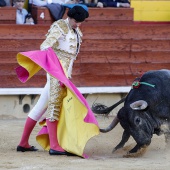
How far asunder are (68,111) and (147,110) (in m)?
0.65

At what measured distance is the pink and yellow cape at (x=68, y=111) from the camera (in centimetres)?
573

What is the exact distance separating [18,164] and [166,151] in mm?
1494

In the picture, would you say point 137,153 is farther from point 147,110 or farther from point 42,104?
point 42,104

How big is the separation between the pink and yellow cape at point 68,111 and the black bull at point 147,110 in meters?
0.30

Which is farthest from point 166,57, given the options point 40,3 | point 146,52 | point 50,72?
point 50,72

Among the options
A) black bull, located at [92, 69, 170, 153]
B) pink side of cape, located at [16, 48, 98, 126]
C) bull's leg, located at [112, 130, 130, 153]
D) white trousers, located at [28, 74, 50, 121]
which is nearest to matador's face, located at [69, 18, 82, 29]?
pink side of cape, located at [16, 48, 98, 126]

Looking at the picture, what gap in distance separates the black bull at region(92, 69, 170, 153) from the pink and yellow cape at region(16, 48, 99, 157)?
0.30 metres

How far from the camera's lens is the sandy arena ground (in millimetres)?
5243

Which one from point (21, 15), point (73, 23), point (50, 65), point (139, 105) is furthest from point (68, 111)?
point (21, 15)

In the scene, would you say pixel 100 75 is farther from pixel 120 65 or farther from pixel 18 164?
pixel 18 164

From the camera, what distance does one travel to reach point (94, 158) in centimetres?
575

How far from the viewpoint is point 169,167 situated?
5.34m

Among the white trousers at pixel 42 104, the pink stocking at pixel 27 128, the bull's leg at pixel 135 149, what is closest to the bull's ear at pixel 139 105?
the bull's leg at pixel 135 149

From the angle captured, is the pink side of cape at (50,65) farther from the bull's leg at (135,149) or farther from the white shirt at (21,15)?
the white shirt at (21,15)
